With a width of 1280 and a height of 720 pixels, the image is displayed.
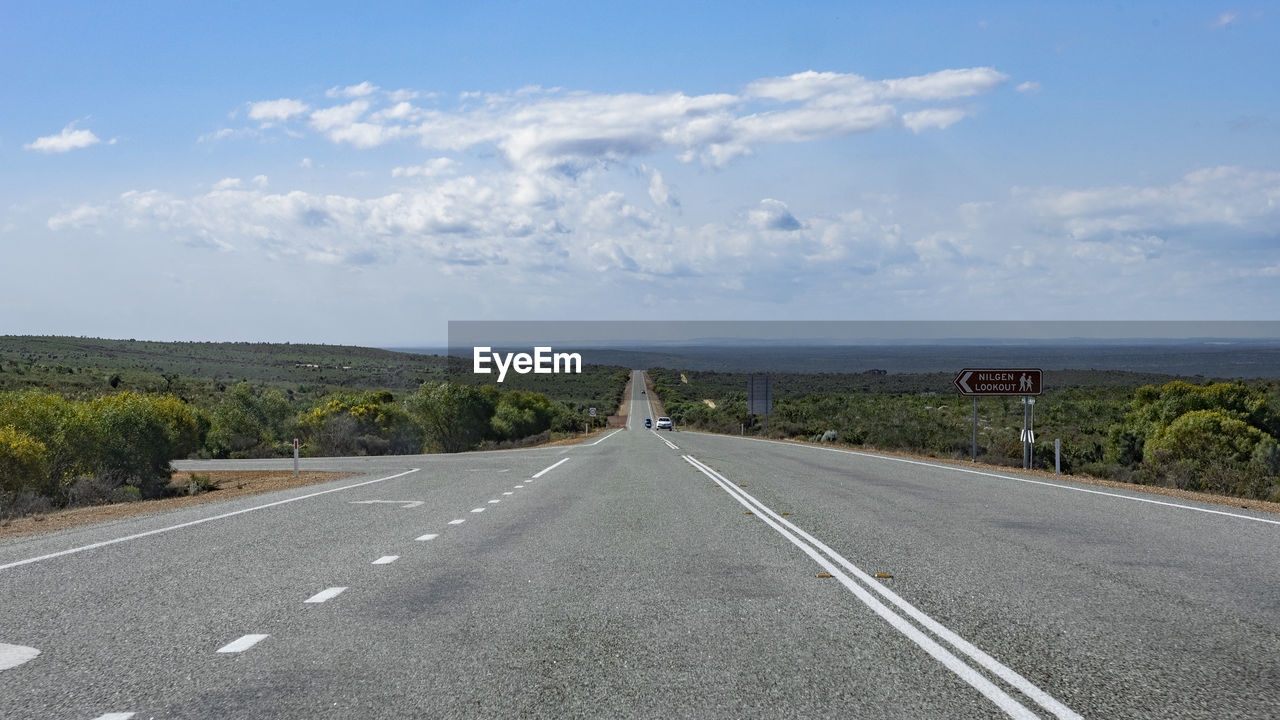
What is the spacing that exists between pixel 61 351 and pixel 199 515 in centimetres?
10903

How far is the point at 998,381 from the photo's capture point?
93.7 feet

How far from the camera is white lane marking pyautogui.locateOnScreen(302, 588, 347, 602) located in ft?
24.0

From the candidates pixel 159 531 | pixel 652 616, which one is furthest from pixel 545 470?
pixel 652 616

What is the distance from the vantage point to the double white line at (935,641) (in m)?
4.72

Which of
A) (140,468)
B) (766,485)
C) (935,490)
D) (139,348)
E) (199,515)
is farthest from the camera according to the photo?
(139,348)

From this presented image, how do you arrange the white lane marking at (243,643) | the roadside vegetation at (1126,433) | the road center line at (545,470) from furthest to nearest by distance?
the roadside vegetation at (1126,433) < the road center line at (545,470) < the white lane marking at (243,643)

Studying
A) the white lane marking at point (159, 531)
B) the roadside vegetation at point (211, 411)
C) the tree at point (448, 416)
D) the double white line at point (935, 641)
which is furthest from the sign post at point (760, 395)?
the double white line at point (935, 641)

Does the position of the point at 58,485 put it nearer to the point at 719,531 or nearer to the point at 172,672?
the point at 719,531

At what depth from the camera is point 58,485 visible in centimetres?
2328

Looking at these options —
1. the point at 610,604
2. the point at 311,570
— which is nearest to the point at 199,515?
the point at 311,570

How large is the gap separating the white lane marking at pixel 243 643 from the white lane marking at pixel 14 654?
106cm

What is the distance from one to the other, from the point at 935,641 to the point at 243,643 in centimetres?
421

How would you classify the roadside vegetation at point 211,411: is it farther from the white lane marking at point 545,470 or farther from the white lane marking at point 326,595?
the white lane marking at point 326,595

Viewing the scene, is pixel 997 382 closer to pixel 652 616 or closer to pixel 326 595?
pixel 652 616
